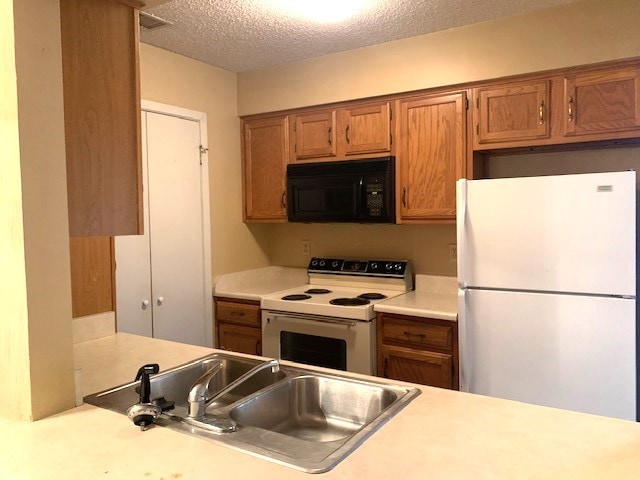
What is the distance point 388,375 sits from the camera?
2871 millimetres

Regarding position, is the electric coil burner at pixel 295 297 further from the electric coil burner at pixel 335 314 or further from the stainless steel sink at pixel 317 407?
the stainless steel sink at pixel 317 407

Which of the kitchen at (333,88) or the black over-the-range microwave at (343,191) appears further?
the black over-the-range microwave at (343,191)

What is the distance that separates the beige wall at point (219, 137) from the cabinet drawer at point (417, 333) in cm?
135

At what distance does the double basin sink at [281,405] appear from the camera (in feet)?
3.77

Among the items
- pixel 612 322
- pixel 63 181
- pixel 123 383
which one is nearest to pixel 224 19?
pixel 63 181

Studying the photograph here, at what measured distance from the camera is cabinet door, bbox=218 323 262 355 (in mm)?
3307

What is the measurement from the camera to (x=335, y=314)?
114 inches

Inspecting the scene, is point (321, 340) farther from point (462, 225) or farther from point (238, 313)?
point (462, 225)

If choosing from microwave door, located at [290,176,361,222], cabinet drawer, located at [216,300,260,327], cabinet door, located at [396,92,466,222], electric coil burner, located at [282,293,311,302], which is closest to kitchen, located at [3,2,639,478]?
cabinet door, located at [396,92,466,222]

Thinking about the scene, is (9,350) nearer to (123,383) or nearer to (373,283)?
(123,383)

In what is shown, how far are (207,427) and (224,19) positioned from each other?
218 cm

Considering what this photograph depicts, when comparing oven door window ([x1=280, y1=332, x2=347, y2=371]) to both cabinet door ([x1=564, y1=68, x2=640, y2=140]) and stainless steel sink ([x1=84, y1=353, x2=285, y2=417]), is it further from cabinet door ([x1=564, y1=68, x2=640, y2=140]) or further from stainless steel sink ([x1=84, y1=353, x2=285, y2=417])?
cabinet door ([x1=564, y1=68, x2=640, y2=140])

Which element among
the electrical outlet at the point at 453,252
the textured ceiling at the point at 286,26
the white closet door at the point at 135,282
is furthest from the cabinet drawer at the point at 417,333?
the textured ceiling at the point at 286,26

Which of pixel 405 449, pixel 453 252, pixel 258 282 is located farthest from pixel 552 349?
pixel 258 282
